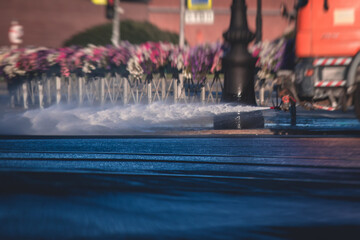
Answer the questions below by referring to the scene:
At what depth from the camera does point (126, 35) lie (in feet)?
133

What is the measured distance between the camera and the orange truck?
9.66m

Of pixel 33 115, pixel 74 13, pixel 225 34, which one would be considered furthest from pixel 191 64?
pixel 74 13

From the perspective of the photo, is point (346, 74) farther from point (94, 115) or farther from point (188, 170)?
point (94, 115)

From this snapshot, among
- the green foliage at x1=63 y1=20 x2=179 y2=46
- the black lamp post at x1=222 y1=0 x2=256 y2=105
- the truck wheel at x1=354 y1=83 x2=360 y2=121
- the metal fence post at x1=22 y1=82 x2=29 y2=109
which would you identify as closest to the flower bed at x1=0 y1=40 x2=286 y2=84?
the metal fence post at x1=22 y1=82 x2=29 y2=109

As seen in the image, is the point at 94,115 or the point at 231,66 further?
the point at 94,115

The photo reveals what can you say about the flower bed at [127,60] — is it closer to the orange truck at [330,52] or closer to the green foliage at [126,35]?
the orange truck at [330,52]

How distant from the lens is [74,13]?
43.6 metres

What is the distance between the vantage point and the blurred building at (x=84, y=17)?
42188 mm

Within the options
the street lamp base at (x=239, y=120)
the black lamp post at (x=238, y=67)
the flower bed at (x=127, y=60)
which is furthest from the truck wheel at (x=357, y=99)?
the flower bed at (x=127, y=60)

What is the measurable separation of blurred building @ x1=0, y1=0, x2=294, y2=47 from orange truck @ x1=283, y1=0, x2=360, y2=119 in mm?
32086

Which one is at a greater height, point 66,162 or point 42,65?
point 42,65

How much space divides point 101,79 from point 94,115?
11.8 feet

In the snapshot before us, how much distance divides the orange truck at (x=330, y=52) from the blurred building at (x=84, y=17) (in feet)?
105

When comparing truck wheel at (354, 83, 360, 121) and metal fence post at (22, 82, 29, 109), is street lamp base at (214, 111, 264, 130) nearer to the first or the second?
truck wheel at (354, 83, 360, 121)
